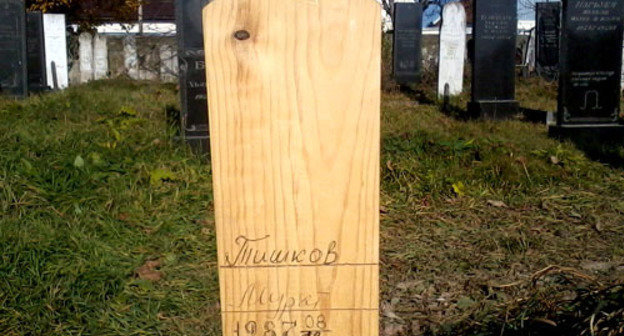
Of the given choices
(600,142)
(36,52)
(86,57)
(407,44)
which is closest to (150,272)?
(600,142)

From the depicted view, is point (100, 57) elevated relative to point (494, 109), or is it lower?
elevated

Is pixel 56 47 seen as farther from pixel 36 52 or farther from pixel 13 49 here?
pixel 13 49

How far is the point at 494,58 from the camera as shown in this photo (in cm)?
971

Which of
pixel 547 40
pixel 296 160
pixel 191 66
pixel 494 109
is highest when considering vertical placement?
pixel 547 40

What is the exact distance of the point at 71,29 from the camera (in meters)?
19.5

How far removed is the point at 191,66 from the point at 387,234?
9.87 feet

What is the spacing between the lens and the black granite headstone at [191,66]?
21.0 ft

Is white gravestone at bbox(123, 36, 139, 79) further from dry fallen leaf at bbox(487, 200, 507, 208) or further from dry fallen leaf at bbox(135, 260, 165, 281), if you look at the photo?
dry fallen leaf at bbox(135, 260, 165, 281)

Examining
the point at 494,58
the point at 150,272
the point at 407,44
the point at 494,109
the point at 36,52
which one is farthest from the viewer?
the point at 407,44

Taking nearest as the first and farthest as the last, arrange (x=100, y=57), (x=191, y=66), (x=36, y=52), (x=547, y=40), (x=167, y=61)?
(x=191, y=66), (x=36, y=52), (x=547, y=40), (x=100, y=57), (x=167, y=61)

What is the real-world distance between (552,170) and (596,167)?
0.60 meters

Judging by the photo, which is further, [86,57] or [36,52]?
[86,57]

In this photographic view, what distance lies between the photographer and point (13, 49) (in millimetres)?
10812

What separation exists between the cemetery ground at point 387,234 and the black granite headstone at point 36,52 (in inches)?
249
